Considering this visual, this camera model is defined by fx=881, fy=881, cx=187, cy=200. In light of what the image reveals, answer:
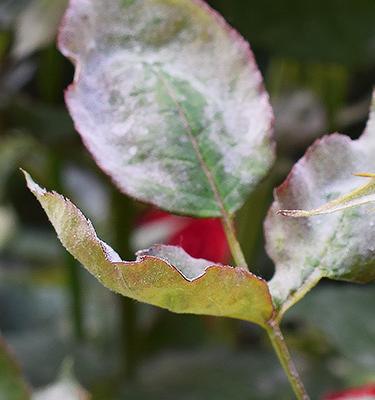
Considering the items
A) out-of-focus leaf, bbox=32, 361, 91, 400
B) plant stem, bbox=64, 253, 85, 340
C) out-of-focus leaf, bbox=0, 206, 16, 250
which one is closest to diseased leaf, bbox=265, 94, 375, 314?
out-of-focus leaf, bbox=32, 361, 91, 400

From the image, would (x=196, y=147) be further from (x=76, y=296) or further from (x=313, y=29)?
(x=76, y=296)

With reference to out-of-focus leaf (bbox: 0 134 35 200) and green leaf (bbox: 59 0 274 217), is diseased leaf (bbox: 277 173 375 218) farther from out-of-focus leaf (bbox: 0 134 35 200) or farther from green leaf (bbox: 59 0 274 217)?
out-of-focus leaf (bbox: 0 134 35 200)

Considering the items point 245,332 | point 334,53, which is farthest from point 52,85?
point 245,332

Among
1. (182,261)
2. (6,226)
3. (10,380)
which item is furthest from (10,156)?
(182,261)

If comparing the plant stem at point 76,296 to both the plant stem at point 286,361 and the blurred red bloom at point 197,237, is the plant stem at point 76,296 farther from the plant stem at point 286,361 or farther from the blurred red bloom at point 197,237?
the plant stem at point 286,361

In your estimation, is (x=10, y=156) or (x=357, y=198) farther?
(x=10, y=156)
